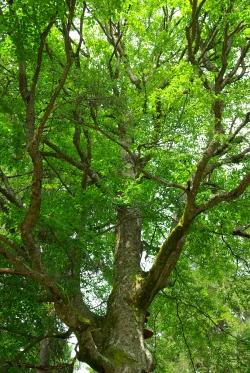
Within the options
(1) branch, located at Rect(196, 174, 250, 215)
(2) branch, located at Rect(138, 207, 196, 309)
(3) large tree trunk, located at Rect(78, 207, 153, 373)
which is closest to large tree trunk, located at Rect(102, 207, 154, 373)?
(3) large tree trunk, located at Rect(78, 207, 153, 373)

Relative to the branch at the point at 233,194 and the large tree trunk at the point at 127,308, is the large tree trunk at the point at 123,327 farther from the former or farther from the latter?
the branch at the point at 233,194

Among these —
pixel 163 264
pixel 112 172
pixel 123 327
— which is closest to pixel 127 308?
pixel 123 327

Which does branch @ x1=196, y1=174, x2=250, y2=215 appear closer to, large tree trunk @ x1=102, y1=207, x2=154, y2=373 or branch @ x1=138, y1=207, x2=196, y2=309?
branch @ x1=138, y1=207, x2=196, y2=309

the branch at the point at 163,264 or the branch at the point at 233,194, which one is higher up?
the branch at the point at 233,194

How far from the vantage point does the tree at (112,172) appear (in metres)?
4.77

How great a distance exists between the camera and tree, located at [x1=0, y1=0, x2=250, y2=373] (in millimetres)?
4766

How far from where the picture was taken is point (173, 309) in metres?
Answer: 8.84

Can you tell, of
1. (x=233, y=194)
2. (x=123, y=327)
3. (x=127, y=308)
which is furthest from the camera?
(x=127, y=308)

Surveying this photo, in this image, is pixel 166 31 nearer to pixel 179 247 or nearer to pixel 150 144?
pixel 150 144

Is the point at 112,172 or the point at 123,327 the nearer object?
the point at 123,327

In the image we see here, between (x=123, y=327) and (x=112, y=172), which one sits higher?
(x=112, y=172)

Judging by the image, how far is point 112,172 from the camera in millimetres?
6859

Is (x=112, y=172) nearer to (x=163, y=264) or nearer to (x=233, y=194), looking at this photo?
(x=163, y=264)

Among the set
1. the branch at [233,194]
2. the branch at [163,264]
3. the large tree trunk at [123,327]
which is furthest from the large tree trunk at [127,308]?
the branch at [233,194]
